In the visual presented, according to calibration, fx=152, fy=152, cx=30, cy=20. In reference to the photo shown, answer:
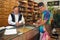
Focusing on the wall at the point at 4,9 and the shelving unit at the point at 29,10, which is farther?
the shelving unit at the point at 29,10

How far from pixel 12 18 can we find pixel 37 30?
0.87 meters

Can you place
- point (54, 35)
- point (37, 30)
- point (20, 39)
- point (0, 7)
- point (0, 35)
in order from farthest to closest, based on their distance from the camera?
point (54, 35) → point (0, 7) → point (37, 30) → point (20, 39) → point (0, 35)

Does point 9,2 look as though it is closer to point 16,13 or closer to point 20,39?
point 16,13

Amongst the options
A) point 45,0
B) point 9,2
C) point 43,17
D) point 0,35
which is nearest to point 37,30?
point 43,17

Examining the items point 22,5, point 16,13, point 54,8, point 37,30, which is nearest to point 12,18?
point 16,13

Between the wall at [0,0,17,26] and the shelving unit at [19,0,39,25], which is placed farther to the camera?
the shelving unit at [19,0,39,25]

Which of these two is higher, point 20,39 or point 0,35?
point 0,35

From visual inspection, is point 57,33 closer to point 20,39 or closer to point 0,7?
point 0,7

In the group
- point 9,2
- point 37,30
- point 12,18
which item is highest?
point 9,2

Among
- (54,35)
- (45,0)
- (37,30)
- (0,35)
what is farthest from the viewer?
(45,0)

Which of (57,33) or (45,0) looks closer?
(57,33)

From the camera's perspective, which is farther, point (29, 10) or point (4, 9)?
point (29, 10)

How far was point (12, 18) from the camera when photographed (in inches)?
189

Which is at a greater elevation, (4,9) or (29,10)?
(4,9)
